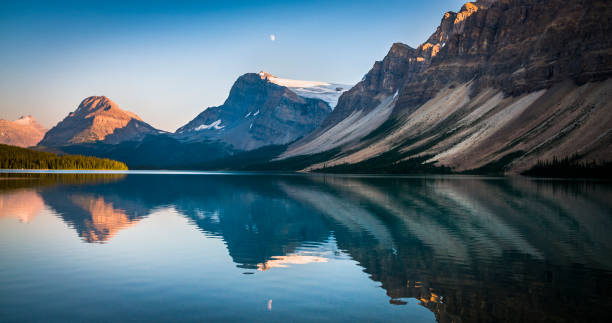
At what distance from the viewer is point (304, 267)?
22.7 m

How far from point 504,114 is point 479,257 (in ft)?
627

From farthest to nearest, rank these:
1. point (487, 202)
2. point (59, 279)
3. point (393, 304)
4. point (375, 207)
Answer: point (487, 202) < point (375, 207) < point (59, 279) < point (393, 304)

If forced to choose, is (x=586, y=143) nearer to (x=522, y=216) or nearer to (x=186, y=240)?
(x=522, y=216)

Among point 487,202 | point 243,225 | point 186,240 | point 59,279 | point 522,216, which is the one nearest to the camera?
point 59,279

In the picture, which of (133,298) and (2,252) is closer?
(133,298)

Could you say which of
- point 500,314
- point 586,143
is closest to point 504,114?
point 586,143

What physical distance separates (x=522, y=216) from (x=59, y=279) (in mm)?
37994

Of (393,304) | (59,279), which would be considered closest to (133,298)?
Result: (59,279)

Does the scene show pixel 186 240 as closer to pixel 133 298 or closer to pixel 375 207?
pixel 133 298

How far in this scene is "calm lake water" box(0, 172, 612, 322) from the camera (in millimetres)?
15836

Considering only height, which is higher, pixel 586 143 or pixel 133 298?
pixel 586 143

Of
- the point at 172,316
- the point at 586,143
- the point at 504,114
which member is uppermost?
the point at 504,114

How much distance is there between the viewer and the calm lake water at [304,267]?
15836mm

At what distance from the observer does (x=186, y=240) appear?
30469 mm
